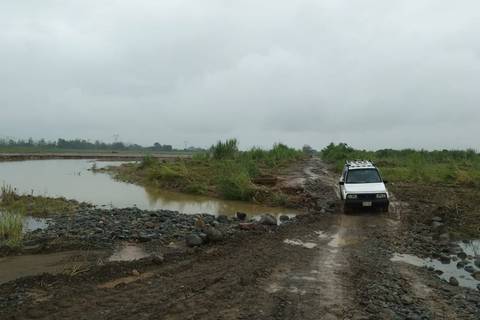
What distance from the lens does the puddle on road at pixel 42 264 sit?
33.3 ft

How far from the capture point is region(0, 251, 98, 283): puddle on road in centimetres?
1016

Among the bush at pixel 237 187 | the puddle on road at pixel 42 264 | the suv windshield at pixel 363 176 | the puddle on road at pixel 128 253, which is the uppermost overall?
the suv windshield at pixel 363 176

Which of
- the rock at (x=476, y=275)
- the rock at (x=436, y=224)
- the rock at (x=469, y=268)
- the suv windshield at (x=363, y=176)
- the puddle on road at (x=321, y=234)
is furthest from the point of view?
the suv windshield at (x=363, y=176)

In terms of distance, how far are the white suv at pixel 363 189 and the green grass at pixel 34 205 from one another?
1143 centimetres

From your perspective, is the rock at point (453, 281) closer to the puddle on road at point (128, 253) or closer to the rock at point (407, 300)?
the rock at point (407, 300)

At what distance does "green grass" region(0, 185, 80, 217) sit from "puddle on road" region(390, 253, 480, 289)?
13.8m

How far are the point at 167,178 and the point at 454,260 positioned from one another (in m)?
25.2

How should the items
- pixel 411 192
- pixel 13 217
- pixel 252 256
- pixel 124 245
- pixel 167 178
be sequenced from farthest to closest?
pixel 167 178 → pixel 411 192 → pixel 13 217 → pixel 124 245 → pixel 252 256

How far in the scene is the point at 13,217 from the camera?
14.3 meters

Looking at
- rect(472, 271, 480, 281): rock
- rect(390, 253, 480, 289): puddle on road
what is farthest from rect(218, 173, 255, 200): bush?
rect(472, 271, 480, 281): rock

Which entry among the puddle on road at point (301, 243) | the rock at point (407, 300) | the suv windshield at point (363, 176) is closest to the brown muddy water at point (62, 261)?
the puddle on road at point (301, 243)

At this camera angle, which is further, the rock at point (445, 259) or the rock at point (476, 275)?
the rock at point (445, 259)

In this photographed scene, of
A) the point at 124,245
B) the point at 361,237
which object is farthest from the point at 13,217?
the point at 361,237

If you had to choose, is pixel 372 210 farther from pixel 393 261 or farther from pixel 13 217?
pixel 13 217
